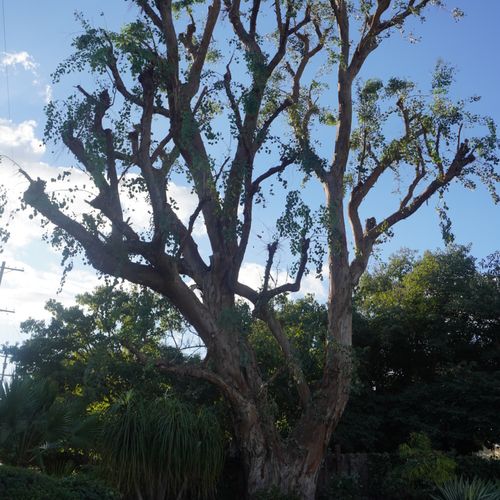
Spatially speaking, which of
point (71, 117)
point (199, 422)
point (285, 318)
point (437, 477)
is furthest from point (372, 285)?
point (71, 117)

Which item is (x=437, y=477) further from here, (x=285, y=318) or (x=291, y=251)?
(x=291, y=251)

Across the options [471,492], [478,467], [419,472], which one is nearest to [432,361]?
[478,467]

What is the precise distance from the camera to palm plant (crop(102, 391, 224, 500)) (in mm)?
11203

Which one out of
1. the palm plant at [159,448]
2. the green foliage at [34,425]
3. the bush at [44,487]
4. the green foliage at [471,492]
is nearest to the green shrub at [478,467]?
the green foliage at [471,492]

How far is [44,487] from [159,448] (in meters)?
4.80

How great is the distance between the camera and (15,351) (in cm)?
1806

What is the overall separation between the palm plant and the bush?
360cm

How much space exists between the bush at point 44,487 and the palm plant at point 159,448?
3597 mm

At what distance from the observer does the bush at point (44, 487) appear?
6.33m

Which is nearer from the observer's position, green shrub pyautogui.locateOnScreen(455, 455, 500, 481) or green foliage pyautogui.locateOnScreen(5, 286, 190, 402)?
green foliage pyautogui.locateOnScreen(5, 286, 190, 402)

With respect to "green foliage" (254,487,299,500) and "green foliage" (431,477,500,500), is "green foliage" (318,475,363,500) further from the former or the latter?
"green foliage" (431,477,500,500)

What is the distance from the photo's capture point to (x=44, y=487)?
6652mm

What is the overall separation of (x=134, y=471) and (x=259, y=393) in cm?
264

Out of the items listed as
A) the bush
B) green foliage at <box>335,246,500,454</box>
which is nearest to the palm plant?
the bush
